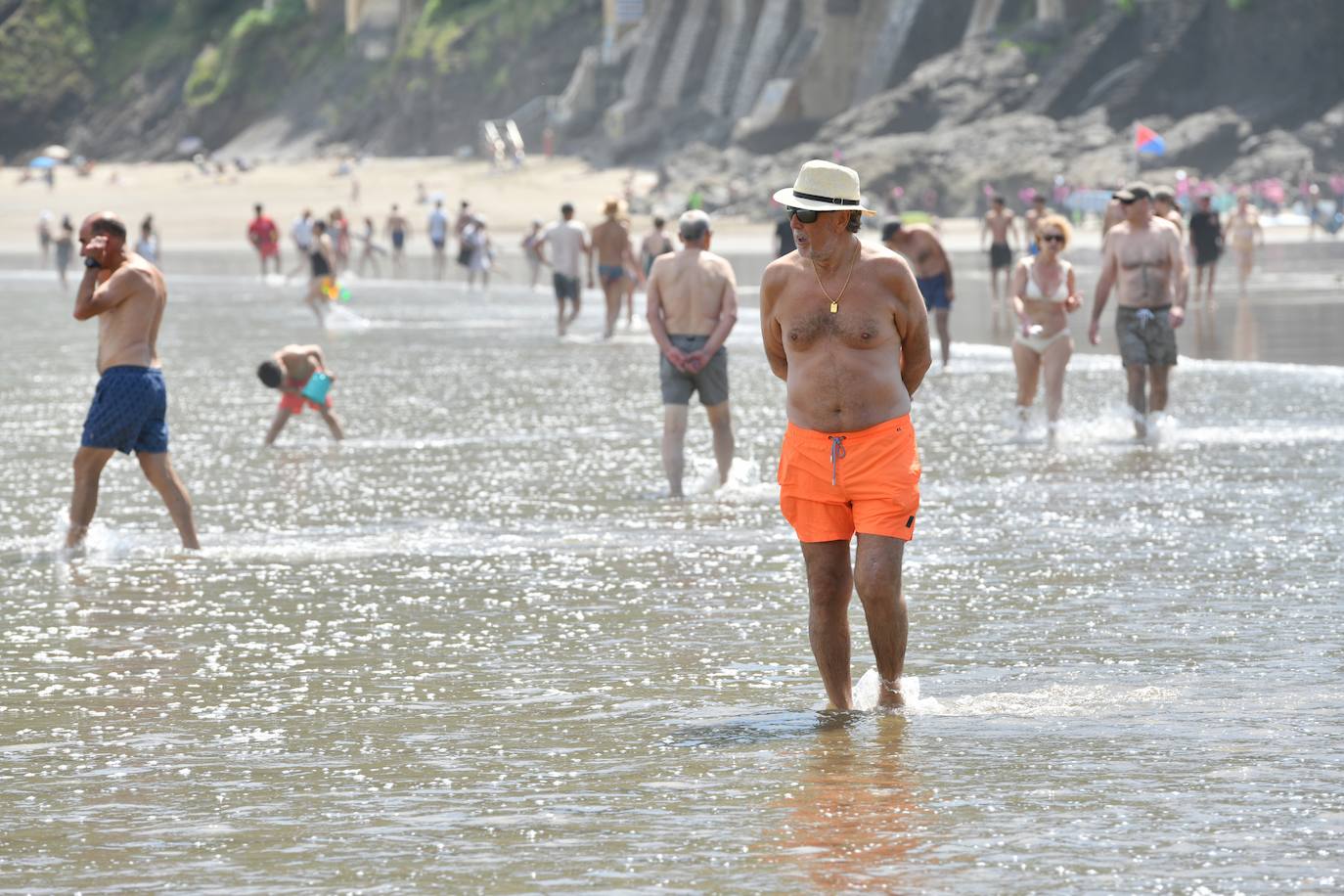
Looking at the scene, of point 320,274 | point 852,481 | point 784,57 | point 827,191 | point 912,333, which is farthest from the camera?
point 784,57

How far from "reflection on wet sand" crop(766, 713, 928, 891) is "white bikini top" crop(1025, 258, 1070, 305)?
8.46 m

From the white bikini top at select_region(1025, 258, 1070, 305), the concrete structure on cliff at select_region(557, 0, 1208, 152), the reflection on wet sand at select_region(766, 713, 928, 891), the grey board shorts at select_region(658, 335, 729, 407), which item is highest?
the concrete structure on cliff at select_region(557, 0, 1208, 152)

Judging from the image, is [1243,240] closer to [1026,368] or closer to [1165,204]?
[1165,204]

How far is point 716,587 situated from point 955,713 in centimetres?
264

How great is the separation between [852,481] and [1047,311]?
866cm

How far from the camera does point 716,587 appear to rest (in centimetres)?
957

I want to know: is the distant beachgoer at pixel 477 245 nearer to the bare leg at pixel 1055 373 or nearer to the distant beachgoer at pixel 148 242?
the distant beachgoer at pixel 148 242

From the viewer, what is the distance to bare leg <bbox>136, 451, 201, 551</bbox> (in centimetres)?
1057

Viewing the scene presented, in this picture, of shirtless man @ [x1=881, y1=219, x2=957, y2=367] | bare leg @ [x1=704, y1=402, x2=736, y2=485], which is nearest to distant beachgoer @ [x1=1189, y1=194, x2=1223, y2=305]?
shirtless man @ [x1=881, y1=219, x2=957, y2=367]

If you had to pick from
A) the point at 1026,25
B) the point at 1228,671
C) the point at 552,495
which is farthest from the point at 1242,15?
the point at 1228,671

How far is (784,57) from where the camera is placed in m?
77.1

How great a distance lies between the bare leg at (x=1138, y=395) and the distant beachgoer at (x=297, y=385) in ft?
17.6

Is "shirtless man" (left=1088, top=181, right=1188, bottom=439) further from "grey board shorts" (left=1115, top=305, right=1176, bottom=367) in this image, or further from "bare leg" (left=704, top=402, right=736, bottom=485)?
"bare leg" (left=704, top=402, right=736, bottom=485)

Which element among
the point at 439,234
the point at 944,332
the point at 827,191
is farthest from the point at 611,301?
the point at 439,234
